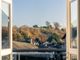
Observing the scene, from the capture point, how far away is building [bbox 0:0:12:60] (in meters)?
2.94

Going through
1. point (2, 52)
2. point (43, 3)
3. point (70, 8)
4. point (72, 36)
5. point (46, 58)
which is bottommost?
point (46, 58)

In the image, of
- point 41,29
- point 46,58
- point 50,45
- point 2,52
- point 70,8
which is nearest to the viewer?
point 2,52

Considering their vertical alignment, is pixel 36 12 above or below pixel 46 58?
above

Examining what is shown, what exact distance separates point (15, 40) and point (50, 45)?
1.05m

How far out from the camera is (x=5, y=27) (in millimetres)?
3156

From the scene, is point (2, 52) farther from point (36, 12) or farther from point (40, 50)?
point (36, 12)

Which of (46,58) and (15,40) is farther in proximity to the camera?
(15,40)

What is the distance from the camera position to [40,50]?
571cm

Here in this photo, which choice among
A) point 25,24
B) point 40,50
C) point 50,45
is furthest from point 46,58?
point 25,24

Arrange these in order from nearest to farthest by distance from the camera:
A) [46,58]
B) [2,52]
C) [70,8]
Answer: [2,52], [70,8], [46,58]

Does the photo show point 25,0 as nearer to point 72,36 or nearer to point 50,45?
point 50,45

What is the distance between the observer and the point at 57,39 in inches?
258

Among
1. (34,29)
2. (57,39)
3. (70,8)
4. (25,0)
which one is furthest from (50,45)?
(70,8)

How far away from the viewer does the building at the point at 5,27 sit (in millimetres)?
2944
